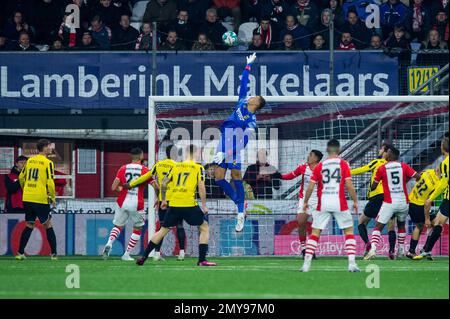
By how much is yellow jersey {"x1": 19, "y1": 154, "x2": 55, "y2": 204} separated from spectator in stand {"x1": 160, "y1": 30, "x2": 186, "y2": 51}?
4511 mm

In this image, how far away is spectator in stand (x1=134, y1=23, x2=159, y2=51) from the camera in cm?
2320

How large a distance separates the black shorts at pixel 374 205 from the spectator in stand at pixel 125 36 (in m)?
6.43

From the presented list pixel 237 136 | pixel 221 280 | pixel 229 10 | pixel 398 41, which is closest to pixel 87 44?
pixel 229 10

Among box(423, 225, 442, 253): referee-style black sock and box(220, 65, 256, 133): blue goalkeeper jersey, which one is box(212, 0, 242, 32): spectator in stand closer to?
box(220, 65, 256, 133): blue goalkeeper jersey

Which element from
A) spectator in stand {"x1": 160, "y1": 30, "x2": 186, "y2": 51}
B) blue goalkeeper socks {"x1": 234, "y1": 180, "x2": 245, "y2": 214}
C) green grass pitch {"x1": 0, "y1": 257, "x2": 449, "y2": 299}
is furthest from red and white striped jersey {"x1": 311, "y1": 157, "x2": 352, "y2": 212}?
spectator in stand {"x1": 160, "y1": 30, "x2": 186, "y2": 51}

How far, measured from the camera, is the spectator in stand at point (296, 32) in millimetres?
23328

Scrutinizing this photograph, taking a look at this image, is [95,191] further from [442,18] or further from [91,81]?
[442,18]

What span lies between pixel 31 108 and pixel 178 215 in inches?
294

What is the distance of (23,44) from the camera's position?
23516 mm

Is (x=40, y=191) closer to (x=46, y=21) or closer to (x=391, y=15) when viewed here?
(x=46, y=21)

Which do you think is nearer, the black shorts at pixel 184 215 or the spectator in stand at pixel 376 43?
the black shorts at pixel 184 215

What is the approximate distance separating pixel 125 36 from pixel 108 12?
3.23ft

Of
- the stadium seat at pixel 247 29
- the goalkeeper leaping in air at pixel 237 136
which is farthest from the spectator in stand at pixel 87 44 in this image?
the goalkeeper leaping in air at pixel 237 136

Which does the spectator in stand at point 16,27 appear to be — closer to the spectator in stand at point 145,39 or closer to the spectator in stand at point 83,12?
the spectator in stand at point 83,12
